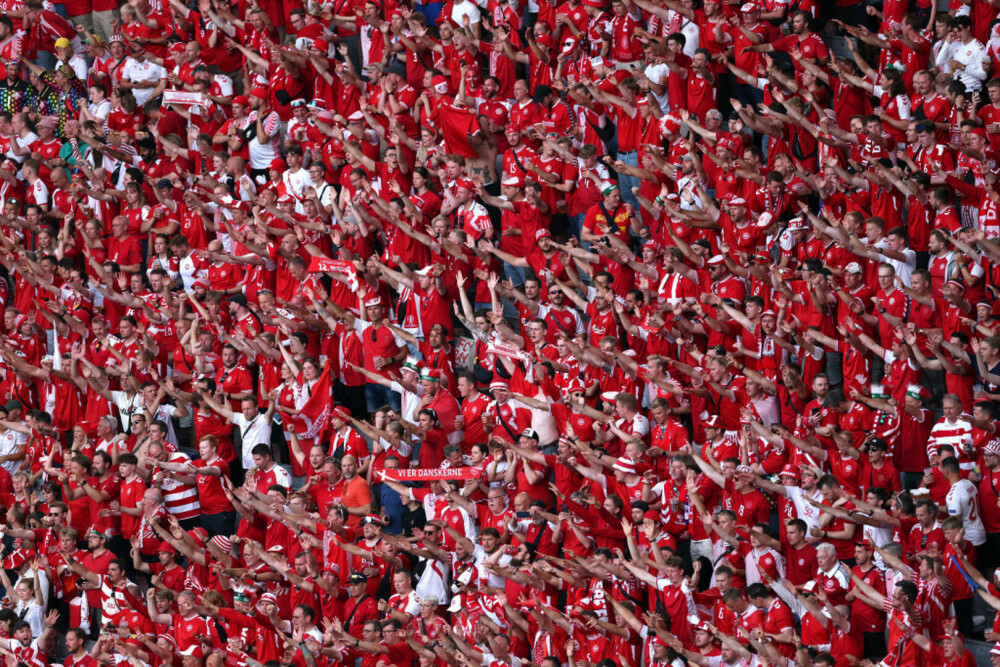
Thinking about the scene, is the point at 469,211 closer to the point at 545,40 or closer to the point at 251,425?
the point at 545,40

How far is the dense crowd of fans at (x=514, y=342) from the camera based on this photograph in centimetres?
1488

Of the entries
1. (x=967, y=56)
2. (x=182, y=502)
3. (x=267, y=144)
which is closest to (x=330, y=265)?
(x=267, y=144)

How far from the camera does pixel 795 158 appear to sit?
663 inches

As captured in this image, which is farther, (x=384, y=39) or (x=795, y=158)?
(x=384, y=39)

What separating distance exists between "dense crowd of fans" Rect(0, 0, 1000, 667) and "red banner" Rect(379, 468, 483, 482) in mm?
60

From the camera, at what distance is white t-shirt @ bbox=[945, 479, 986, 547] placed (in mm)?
14148

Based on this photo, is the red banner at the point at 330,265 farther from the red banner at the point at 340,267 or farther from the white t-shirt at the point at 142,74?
the white t-shirt at the point at 142,74

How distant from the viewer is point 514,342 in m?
17.0

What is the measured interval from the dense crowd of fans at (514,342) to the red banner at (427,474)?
0.06 metres

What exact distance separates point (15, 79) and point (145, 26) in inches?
77.4

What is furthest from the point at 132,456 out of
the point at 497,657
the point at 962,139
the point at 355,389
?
the point at 962,139

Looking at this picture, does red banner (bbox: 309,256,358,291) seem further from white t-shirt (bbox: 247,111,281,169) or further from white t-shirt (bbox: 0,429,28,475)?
white t-shirt (bbox: 0,429,28,475)

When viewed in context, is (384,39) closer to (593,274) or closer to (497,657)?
(593,274)

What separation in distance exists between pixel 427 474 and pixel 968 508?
4937mm
